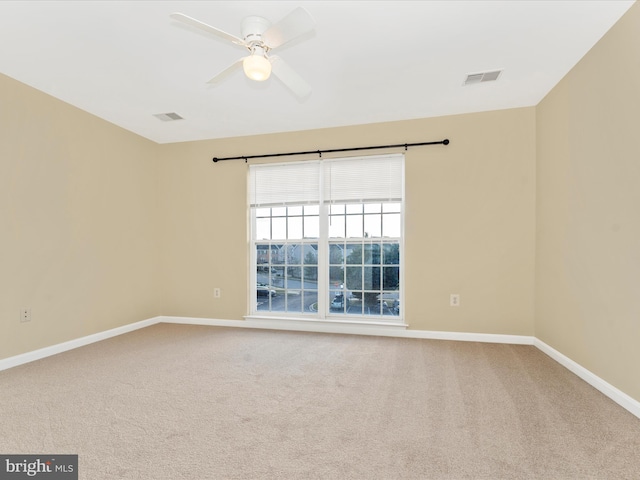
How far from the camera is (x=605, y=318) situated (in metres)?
2.43

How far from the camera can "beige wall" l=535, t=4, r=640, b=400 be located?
2.17 metres

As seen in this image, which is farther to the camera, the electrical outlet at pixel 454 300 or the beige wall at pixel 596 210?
the electrical outlet at pixel 454 300

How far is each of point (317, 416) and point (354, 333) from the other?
6.70 ft

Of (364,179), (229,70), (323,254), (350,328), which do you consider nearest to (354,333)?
(350,328)

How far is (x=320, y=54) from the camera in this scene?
104 inches

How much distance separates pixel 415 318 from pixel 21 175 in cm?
435

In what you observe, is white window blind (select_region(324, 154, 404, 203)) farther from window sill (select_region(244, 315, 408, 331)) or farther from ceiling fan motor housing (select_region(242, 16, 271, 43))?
ceiling fan motor housing (select_region(242, 16, 271, 43))

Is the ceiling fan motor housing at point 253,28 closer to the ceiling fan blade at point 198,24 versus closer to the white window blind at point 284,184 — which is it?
the ceiling fan blade at point 198,24

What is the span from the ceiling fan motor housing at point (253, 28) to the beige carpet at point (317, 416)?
2.42 meters

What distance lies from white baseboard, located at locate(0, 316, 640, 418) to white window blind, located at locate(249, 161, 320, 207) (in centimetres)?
163

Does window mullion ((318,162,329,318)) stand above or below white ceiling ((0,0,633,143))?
below

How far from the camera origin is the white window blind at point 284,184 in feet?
14.3

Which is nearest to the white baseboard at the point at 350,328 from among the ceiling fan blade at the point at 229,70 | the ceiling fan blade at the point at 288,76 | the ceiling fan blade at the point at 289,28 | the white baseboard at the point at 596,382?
the white baseboard at the point at 596,382

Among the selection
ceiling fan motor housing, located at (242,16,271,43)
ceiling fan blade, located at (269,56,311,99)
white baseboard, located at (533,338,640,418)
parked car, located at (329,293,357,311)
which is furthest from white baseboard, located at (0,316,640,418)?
ceiling fan motor housing, located at (242,16,271,43)
